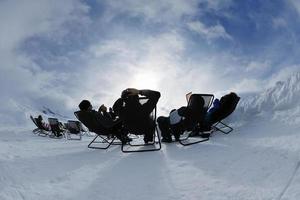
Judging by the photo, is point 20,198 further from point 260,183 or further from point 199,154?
point 199,154

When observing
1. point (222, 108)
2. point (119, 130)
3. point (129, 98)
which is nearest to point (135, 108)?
point (129, 98)

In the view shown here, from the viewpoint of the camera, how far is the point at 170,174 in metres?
4.17

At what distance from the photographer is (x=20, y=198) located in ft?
11.0

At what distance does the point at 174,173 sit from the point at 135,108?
2.18 meters

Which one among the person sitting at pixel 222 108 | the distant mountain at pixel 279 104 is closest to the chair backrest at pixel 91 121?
the person sitting at pixel 222 108

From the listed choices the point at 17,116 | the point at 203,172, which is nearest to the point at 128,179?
the point at 203,172

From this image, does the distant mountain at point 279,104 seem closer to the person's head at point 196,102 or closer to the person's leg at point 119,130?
the person's head at point 196,102

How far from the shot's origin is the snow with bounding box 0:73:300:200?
11.0ft

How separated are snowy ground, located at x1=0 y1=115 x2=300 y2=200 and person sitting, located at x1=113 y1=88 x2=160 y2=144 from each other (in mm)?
659

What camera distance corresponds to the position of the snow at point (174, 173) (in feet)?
11.0

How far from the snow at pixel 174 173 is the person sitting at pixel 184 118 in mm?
586

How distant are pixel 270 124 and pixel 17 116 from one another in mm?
61419

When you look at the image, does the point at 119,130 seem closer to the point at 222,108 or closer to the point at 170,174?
the point at 222,108

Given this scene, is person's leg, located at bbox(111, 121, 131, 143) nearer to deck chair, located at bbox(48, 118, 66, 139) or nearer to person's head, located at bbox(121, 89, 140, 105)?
person's head, located at bbox(121, 89, 140, 105)
